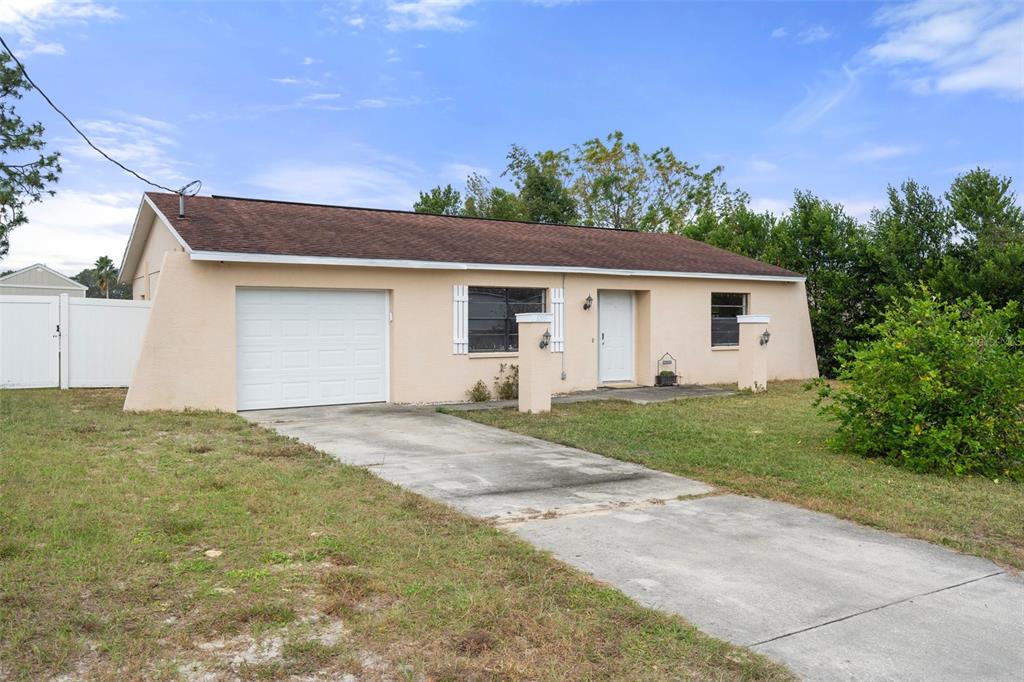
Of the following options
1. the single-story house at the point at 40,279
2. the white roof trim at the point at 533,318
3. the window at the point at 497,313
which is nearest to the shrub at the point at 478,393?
the window at the point at 497,313

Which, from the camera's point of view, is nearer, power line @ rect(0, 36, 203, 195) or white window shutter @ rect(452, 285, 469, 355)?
power line @ rect(0, 36, 203, 195)

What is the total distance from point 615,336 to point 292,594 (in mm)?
12076

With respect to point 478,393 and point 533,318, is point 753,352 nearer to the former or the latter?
point 533,318

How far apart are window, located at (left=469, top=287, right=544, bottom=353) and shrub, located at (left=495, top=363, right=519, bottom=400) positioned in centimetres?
40

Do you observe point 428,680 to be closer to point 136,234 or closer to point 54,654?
point 54,654

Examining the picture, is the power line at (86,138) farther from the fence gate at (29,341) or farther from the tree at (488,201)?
the tree at (488,201)

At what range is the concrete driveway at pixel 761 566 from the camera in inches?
129

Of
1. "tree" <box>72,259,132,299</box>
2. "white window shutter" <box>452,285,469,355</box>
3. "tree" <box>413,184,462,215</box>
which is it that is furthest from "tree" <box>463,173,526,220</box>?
"tree" <box>72,259,132,299</box>

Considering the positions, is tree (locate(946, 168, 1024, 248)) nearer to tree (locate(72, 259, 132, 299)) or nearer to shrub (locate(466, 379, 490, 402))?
shrub (locate(466, 379, 490, 402))

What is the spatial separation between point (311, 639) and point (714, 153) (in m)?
35.9

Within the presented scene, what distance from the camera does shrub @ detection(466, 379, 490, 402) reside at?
1301 cm

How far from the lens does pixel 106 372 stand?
13609 mm

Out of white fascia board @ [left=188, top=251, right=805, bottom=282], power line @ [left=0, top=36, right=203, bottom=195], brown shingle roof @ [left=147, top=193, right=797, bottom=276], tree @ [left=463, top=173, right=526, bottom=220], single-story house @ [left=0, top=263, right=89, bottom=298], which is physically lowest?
white fascia board @ [left=188, top=251, right=805, bottom=282]

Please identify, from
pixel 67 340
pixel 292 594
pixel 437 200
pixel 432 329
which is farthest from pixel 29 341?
pixel 437 200
